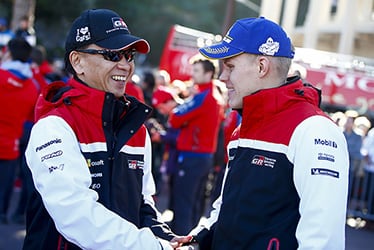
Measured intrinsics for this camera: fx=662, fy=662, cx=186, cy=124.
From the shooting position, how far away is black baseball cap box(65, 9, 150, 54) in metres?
3.27

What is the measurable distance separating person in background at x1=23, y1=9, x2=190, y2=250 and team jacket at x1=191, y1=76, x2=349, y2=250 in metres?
0.41

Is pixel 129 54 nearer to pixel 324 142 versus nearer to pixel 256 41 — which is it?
pixel 256 41

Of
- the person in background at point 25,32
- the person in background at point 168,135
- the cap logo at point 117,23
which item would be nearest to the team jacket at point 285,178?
the cap logo at point 117,23

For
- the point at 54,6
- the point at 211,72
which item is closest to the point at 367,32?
the point at 54,6

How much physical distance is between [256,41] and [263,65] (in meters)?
0.12

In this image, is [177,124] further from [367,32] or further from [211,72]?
[367,32]

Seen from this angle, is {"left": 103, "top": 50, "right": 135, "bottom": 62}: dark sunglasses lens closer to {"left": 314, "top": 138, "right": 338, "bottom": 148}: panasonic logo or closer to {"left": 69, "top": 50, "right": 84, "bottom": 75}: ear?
{"left": 69, "top": 50, "right": 84, "bottom": 75}: ear

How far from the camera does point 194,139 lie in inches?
317

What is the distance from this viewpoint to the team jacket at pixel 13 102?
26.4 feet

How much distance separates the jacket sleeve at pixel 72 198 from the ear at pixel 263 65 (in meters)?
0.91

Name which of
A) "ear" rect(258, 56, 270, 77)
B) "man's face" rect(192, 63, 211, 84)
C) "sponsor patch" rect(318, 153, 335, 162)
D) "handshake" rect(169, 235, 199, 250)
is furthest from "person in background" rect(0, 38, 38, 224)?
"sponsor patch" rect(318, 153, 335, 162)

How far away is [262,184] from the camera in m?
2.97

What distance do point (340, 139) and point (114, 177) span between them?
1085mm

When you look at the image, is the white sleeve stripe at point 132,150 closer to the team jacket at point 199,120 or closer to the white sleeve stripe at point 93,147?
the white sleeve stripe at point 93,147
